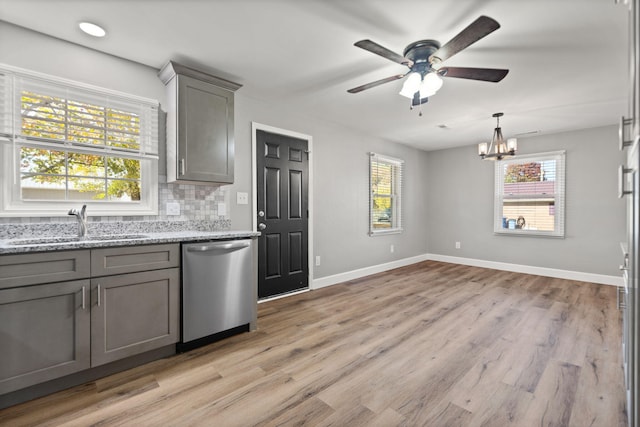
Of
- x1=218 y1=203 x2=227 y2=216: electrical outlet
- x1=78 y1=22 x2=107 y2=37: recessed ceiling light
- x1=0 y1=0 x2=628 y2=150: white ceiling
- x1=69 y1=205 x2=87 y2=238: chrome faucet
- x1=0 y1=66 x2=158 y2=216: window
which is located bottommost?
x1=69 y1=205 x2=87 y2=238: chrome faucet

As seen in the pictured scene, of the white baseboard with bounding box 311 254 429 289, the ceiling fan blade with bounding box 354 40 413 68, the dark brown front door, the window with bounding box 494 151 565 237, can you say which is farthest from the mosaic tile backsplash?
the window with bounding box 494 151 565 237

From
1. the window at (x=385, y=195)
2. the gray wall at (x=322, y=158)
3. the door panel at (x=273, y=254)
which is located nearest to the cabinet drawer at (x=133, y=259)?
the gray wall at (x=322, y=158)

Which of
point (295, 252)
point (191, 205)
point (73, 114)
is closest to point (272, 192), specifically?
point (295, 252)

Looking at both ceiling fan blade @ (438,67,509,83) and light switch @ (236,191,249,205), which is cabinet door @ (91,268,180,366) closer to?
light switch @ (236,191,249,205)

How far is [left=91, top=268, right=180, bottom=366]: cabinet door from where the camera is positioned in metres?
1.91

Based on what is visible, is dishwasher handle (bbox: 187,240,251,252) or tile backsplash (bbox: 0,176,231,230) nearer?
dishwasher handle (bbox: 187,240,251,252)

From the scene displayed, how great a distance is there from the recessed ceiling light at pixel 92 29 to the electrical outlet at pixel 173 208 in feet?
4.55

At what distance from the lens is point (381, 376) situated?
1991 millimetres

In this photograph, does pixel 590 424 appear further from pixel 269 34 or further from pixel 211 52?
pixel 211 52

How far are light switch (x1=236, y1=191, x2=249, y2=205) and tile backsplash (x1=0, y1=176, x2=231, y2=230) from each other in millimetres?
131

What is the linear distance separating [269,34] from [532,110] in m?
3.51

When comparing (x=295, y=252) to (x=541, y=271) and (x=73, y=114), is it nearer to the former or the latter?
(x=73, y=114)

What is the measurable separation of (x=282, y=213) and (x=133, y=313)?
2016 millimetres

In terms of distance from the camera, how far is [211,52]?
2488mm
